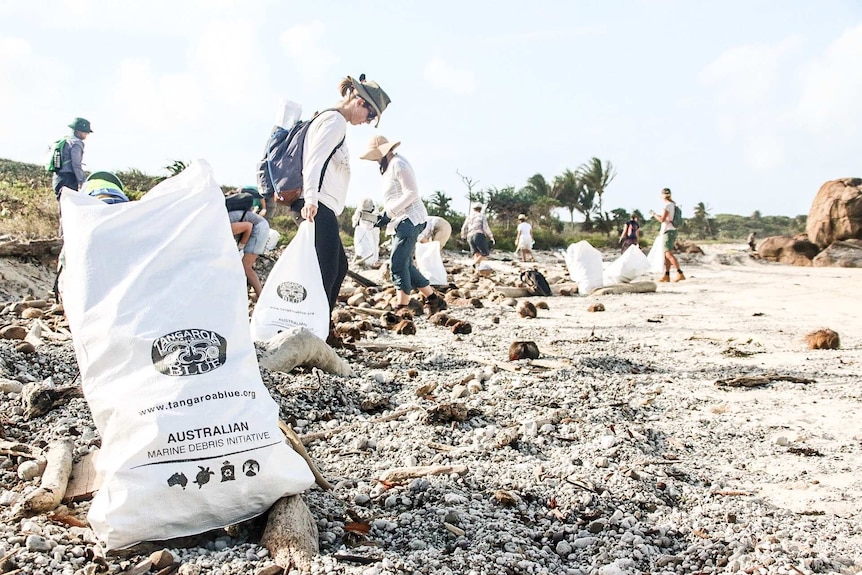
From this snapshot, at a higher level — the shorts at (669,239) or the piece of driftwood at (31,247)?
the piece of driftwood at (31,247)

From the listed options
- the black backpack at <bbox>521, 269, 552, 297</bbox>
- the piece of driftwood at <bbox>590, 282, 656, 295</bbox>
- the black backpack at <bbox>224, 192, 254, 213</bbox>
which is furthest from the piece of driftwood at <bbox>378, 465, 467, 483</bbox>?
the piece of driftwood at <bbox>590, 282, 656, 295</bbox>

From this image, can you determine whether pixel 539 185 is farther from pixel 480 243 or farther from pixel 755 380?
pixel 755 380

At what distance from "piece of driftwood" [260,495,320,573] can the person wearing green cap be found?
631 cm

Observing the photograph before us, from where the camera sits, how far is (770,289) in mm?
10531

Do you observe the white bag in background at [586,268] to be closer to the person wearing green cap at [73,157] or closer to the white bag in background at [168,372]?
the person wearing green cap at [73,157]

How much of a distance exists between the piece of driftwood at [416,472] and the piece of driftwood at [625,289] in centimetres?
758

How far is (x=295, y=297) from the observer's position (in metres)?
4.20

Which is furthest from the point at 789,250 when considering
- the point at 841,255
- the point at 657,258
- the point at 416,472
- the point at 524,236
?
the point at 416,472

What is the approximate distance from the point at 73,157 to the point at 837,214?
56.3 feet

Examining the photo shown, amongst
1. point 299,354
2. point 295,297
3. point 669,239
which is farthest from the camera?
point 669,239

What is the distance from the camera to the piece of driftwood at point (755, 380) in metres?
3.99

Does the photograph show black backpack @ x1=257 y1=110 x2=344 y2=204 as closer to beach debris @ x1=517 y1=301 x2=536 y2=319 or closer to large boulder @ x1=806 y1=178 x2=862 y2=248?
beach debris @ x1=517 y1=301 x2=536 y2=319

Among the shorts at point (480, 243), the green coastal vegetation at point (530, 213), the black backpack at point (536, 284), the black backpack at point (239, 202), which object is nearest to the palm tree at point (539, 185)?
the green coastal vegetation at point (530, 213)

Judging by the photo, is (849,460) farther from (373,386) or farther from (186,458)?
(186,458)
